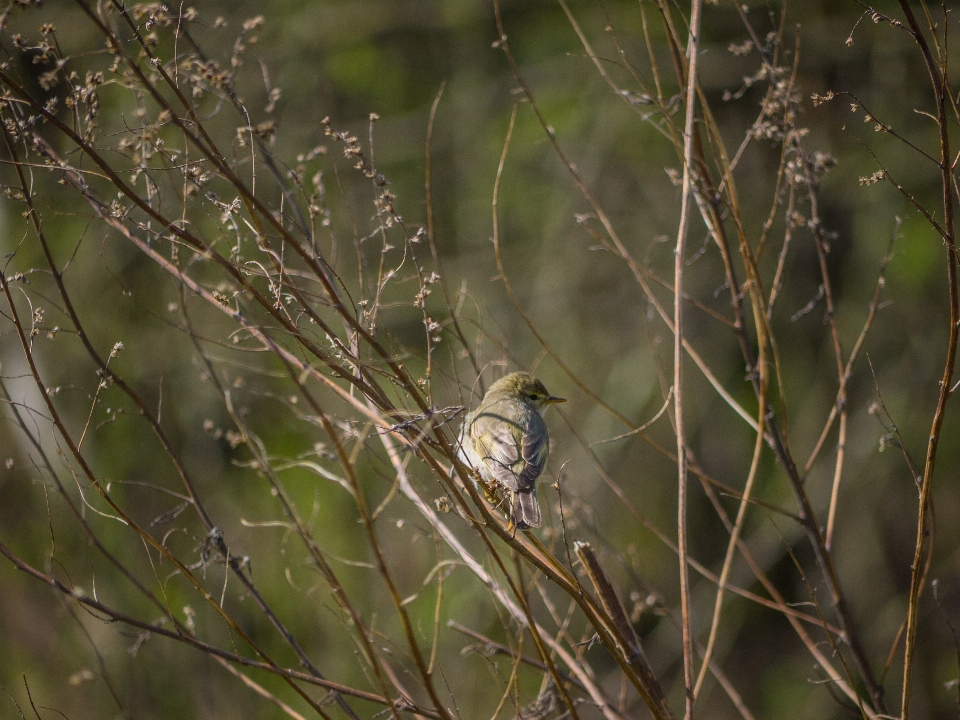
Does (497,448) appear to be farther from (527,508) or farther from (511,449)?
(527,508)

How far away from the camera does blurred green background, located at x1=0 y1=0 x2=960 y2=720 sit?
7691mm

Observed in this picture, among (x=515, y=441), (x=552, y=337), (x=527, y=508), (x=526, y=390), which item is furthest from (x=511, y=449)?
(x=552, y=337)

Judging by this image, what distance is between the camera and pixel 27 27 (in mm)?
8305

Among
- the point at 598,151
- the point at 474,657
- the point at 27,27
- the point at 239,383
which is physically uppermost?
the point at 27,27

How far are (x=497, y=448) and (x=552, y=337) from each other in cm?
457

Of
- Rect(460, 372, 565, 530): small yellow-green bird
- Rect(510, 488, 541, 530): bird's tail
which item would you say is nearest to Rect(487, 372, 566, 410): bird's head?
Answer: Rect(460, 372, 565, 530): small yellow-green bird

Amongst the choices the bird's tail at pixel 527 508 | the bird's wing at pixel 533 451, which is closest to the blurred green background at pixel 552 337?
the bird's wing at pixel 533 451

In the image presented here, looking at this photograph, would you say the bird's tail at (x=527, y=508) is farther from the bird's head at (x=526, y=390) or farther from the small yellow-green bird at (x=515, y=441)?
the bird's head at (x=526, y=390)

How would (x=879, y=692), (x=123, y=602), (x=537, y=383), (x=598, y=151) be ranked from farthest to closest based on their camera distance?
1. (x=123, y=602)
2. (x=598, y=151)
3. (x=537, y=383)
4. (x=879, y=692)

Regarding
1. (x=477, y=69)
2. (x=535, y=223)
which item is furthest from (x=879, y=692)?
(x=477, y=69)

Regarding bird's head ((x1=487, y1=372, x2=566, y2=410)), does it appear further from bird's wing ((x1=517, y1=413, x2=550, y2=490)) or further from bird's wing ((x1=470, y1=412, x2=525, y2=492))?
bird's wing ((x1=470, y1=412, x2=525, y2=492))

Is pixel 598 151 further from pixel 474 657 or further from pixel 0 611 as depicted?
pixel 0 611

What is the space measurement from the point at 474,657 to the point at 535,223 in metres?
4.20

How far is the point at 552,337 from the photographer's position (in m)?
8.63
